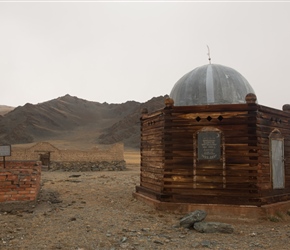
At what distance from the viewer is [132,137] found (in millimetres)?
80375

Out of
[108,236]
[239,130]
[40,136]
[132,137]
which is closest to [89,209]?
[108,236]

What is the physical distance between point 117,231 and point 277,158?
5855 millimetres

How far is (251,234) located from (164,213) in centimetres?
281

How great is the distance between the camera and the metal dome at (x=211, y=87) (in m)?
10.8

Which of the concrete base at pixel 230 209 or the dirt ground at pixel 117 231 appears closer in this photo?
the dirt ground at pixel 117 231

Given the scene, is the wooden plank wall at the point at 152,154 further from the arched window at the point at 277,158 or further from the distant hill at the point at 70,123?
the distant hill at the point at 70,123

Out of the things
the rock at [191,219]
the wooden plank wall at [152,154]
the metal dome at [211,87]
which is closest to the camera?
the rock at [191,219]

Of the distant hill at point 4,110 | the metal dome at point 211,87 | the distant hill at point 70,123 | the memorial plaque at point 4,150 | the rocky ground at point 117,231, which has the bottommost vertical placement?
the rocky ground at point 117,231

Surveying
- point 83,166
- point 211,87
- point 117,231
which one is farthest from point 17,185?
point 83,166

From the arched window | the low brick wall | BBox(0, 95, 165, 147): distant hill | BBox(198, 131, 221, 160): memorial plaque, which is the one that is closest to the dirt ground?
the low brick wall

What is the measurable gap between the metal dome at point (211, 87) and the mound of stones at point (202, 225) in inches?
165

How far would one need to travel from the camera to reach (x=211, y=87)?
10.9m

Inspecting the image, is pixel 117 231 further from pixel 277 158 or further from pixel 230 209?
pixel 277 158

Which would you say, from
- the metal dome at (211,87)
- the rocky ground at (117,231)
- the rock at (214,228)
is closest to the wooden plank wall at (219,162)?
the rocky ground at (117,231)
